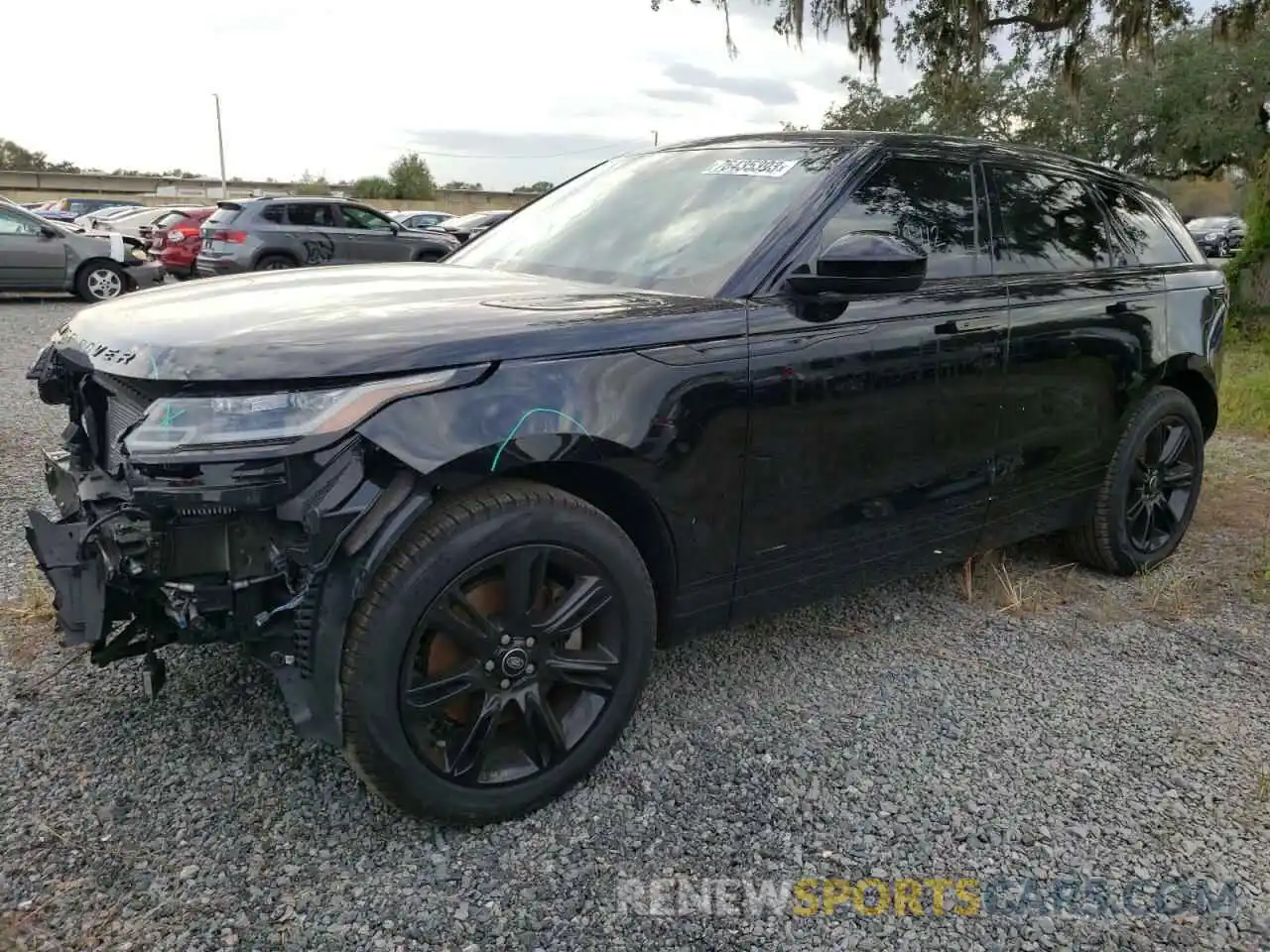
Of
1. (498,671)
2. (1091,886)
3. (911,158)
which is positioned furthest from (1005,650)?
(498,671)

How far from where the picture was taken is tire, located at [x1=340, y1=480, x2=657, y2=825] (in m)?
2.14

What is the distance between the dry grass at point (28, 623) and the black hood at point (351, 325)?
3.62ft

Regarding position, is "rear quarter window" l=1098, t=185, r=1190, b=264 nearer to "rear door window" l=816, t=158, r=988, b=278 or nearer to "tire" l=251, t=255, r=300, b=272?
"rear door window" l=816, t=158, r=988, b=278

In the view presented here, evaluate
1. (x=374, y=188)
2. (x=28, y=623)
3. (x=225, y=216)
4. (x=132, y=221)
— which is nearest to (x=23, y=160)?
(x=374, y=188)

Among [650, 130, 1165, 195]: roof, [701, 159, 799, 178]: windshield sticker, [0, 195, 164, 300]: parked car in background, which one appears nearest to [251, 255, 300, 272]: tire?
[0, 195, 164, 300]: parked car in background

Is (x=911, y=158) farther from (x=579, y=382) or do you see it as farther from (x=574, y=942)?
(x=574, y=942)

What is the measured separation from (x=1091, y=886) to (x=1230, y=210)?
2114 cm

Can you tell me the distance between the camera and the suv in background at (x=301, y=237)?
13.9 m

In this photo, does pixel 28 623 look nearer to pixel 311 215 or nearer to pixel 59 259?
pixel 59 259

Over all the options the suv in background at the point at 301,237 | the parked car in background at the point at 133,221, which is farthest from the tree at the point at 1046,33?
the parked car in background at the point at 133,221

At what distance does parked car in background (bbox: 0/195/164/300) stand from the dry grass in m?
10.6

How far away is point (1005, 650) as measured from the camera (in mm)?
3469

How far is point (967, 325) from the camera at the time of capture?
10.5 ft

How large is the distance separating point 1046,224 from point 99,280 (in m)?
13.4
